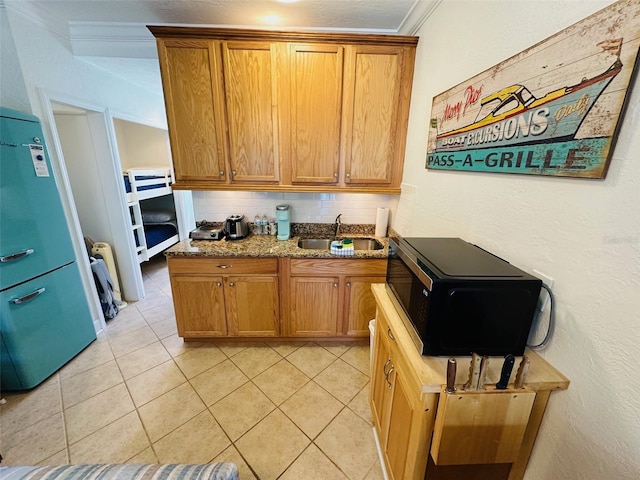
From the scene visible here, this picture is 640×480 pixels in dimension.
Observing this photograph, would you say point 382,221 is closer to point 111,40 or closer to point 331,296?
point 331,296

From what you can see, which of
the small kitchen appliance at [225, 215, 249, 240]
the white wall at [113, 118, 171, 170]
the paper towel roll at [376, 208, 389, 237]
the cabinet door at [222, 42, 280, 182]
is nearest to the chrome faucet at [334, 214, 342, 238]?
the paper towel roll at [376, 208, 389, 237]

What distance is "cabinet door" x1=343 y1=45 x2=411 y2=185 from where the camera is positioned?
6.47 feet

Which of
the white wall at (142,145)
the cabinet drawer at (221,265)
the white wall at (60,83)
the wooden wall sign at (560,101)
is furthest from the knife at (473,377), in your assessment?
the white wall at (142,145)

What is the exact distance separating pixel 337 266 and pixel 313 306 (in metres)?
0.42

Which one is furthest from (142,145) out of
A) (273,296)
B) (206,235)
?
(273,296)

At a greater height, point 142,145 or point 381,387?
point 142,145

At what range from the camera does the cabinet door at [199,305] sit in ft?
6.90

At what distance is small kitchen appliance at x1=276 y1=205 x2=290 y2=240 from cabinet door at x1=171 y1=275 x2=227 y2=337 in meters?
0.67

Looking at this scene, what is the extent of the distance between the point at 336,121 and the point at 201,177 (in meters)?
1.22

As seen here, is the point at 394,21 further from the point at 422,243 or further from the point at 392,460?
the point at 392,460

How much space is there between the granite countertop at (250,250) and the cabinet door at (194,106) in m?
0.56

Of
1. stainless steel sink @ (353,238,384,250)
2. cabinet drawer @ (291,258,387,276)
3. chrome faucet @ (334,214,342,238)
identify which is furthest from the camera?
chrome faucet @ (334,214,342,238)

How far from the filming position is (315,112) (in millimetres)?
2057

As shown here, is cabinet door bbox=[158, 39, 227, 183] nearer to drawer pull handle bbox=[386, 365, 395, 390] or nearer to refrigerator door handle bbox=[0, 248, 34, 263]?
refrigerator door handle bbox=[0, 248, 34, 263]
